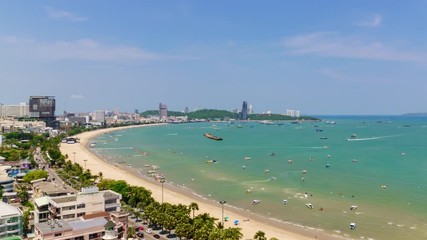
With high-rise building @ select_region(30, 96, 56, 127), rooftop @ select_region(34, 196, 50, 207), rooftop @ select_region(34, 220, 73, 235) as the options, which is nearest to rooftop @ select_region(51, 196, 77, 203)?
rooftop @ select_region(34, 196, 50, 207)

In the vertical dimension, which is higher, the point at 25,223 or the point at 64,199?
the point at 64,199

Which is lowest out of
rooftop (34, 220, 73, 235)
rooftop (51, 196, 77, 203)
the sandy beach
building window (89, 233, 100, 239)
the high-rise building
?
the sandy beach

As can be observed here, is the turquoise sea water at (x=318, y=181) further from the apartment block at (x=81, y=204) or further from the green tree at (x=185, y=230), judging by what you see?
the apartment block at (x=81, y=204)

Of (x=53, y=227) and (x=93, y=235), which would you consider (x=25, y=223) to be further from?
(x=93, y=235)

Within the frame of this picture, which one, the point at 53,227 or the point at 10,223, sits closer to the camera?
the point at 53,227

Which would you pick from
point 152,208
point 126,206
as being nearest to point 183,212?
point 152,208

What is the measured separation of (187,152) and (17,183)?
211 feet

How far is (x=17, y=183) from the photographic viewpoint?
67.6 m

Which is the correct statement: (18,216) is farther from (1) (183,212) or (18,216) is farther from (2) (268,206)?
(2) (268,206)

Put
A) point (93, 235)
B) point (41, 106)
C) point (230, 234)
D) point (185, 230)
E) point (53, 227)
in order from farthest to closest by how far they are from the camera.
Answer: point (41, 106)
point (185, 230)
point (230, 234)
point (93, 235)
point (53, 227)

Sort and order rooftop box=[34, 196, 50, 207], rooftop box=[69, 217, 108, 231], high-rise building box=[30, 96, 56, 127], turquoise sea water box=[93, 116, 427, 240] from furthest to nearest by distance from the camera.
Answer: high-rise building box=[30, 96, 56, 127] < turquoise sea water box=[93, 116, 427, 240] < rooftop box=[34, 196, 50, 207] < rooftop box=[69, 217, 108, 231]

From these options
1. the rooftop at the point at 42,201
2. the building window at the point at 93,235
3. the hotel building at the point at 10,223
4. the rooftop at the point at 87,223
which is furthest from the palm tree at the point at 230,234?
the hotel building at the point at 10,223

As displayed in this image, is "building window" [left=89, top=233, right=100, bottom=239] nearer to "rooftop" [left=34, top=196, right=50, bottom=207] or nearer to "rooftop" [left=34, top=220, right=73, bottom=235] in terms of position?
"rooftop" [left=34, top=220, right=73, bottom=235]

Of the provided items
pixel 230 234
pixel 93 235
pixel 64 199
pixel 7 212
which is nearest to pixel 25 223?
pixel 7 212
